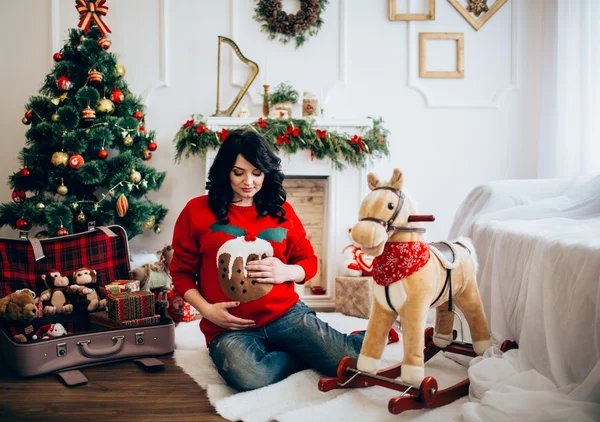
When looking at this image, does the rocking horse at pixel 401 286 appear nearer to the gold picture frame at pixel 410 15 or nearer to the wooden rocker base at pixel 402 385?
the wooden rocker base at pixel 402 385

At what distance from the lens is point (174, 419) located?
1.77 m

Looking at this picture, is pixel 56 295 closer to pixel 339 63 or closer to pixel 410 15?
pixel 339 63

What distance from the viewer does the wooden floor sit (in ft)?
5.91

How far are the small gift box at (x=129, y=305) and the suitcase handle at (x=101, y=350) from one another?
0.09 meters

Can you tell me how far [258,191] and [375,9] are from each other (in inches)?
82.3

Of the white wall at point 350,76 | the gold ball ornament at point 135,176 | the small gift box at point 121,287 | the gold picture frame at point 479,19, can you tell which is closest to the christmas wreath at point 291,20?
the white wall at point 350,76

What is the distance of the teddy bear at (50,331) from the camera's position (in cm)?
225

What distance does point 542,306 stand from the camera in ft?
6.31

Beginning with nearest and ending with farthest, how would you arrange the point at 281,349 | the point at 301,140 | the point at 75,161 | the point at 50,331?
1. the point at 281,349
2. the point at 50,331
3. the point at 75,161
4. the point at 301,140

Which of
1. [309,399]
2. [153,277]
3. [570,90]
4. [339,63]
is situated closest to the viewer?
[309,399]

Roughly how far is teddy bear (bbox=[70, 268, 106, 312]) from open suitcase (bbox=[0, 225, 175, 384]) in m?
0.05

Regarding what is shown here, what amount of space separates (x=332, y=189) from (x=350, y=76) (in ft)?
2.55

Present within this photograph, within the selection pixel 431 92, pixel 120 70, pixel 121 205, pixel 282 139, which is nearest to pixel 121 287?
pixel 121 205

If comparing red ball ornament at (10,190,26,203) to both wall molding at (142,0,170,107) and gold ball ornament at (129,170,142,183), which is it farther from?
wall molding at (142,0,170,107)
